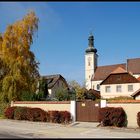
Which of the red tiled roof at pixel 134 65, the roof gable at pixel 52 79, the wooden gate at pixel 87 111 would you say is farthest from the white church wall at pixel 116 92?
the wooden gate at pixel 87 111

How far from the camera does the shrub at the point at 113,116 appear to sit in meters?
24.6

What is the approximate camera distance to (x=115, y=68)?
289 feet

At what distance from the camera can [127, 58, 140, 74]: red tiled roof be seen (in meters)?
76.8

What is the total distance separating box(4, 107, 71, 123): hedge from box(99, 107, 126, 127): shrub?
3501 millimetres

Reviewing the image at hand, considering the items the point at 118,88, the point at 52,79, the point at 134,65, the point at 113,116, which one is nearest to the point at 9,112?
the point at 113,116

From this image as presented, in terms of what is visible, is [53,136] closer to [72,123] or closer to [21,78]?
[72,123]

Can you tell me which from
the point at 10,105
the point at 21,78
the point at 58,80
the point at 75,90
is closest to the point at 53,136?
the point at 10,105

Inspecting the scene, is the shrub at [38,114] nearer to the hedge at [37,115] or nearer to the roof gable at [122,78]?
the hedge at [37,115]

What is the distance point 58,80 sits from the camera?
75.9 metres

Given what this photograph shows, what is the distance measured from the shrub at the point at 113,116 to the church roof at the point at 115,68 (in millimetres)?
52350

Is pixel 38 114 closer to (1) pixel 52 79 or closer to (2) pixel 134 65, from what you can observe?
(1) pixel 52 79

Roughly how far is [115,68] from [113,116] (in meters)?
64.0

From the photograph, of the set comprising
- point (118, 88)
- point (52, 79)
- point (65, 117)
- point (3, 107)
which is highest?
point (52, 79)

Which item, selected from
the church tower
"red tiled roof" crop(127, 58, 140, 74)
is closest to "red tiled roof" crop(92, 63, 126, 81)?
the church tower
